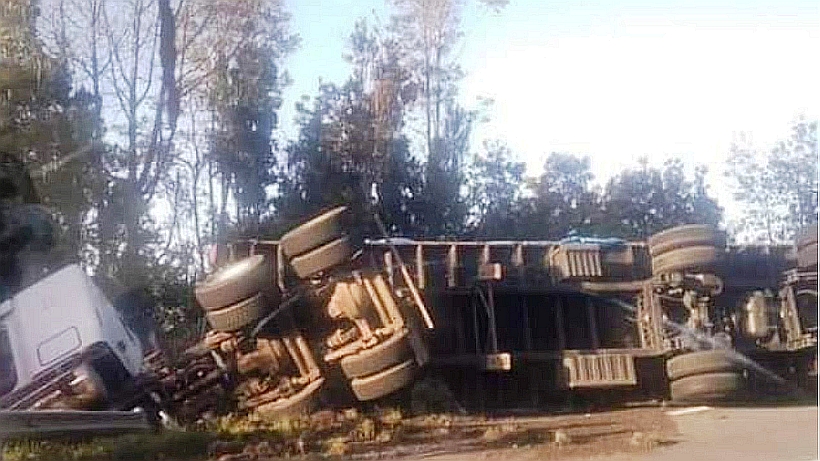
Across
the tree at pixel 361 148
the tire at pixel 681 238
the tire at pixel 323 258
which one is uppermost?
the tree at pixel 361 148

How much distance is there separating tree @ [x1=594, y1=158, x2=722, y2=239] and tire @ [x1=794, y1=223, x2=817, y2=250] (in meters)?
0.28

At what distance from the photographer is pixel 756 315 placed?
3.22 metres

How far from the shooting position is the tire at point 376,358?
2766mm

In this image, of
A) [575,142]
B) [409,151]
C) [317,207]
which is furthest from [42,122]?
[575,142]

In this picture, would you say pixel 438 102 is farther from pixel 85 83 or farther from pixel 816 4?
pixel 816 4

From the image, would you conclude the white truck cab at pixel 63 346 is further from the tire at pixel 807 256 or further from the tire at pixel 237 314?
the tire at pixel 807 256

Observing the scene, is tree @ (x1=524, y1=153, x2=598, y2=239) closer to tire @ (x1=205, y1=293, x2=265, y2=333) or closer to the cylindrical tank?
A: the cylindrical tank

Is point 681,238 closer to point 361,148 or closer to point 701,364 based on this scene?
point 701,364

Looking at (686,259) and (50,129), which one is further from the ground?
(50,129)

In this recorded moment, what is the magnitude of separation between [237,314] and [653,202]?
1208 millimetres

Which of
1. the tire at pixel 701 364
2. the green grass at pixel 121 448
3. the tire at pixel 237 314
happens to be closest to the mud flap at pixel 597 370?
the tire at pixel 701 364

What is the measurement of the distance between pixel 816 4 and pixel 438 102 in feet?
4.22

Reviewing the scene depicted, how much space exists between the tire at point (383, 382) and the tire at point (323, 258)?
12.0 inches

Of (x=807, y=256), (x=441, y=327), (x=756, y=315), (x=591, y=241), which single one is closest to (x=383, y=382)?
(x=441, y=327)
